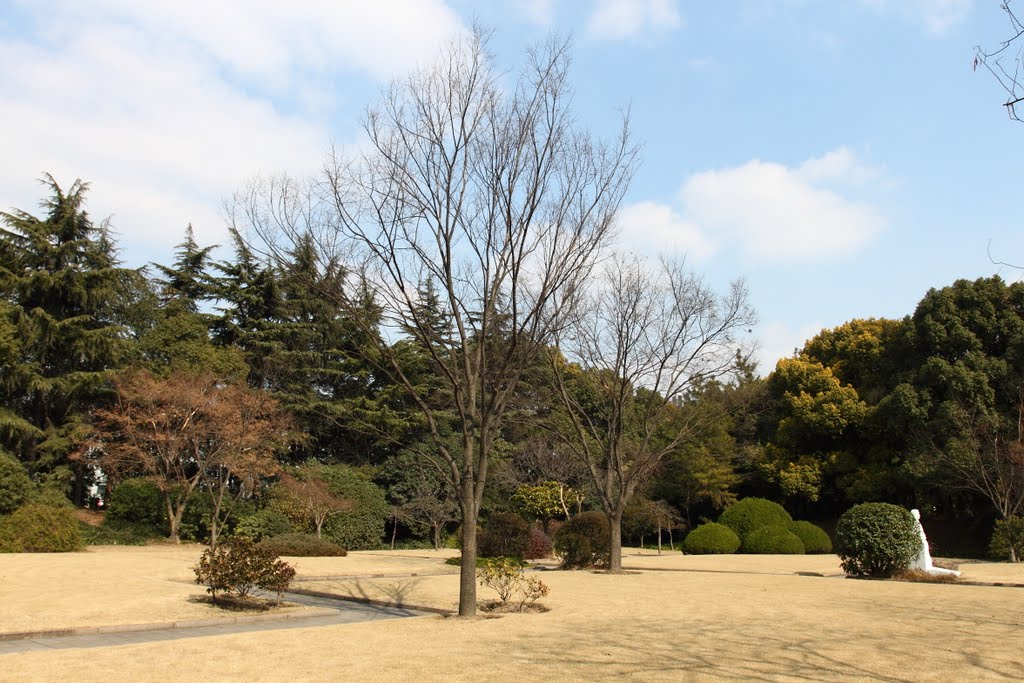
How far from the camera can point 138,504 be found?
24.4m

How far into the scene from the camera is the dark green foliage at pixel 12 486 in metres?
21.6

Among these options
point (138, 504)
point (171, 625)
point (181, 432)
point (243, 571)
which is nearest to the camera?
point (171, 625)

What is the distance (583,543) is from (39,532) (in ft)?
41.2

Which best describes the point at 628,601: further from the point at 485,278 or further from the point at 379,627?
the point at 485,278

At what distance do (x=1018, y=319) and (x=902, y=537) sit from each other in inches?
646

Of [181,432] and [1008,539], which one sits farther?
[181,432]

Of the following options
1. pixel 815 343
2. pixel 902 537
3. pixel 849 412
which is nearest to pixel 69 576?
pixel 902 537

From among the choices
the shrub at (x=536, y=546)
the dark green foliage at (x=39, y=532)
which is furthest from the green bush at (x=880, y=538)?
the dark green foliage at (x=39, y=532)

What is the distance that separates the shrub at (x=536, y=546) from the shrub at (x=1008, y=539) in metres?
12.3

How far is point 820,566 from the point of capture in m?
19.7

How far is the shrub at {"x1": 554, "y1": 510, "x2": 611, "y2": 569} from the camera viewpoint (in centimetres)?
1894

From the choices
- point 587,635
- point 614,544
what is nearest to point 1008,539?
point 614,544

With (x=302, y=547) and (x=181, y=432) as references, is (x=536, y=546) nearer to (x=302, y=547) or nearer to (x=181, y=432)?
(x=302, y=547)

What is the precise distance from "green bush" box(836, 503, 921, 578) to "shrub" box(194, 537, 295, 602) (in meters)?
10.9
